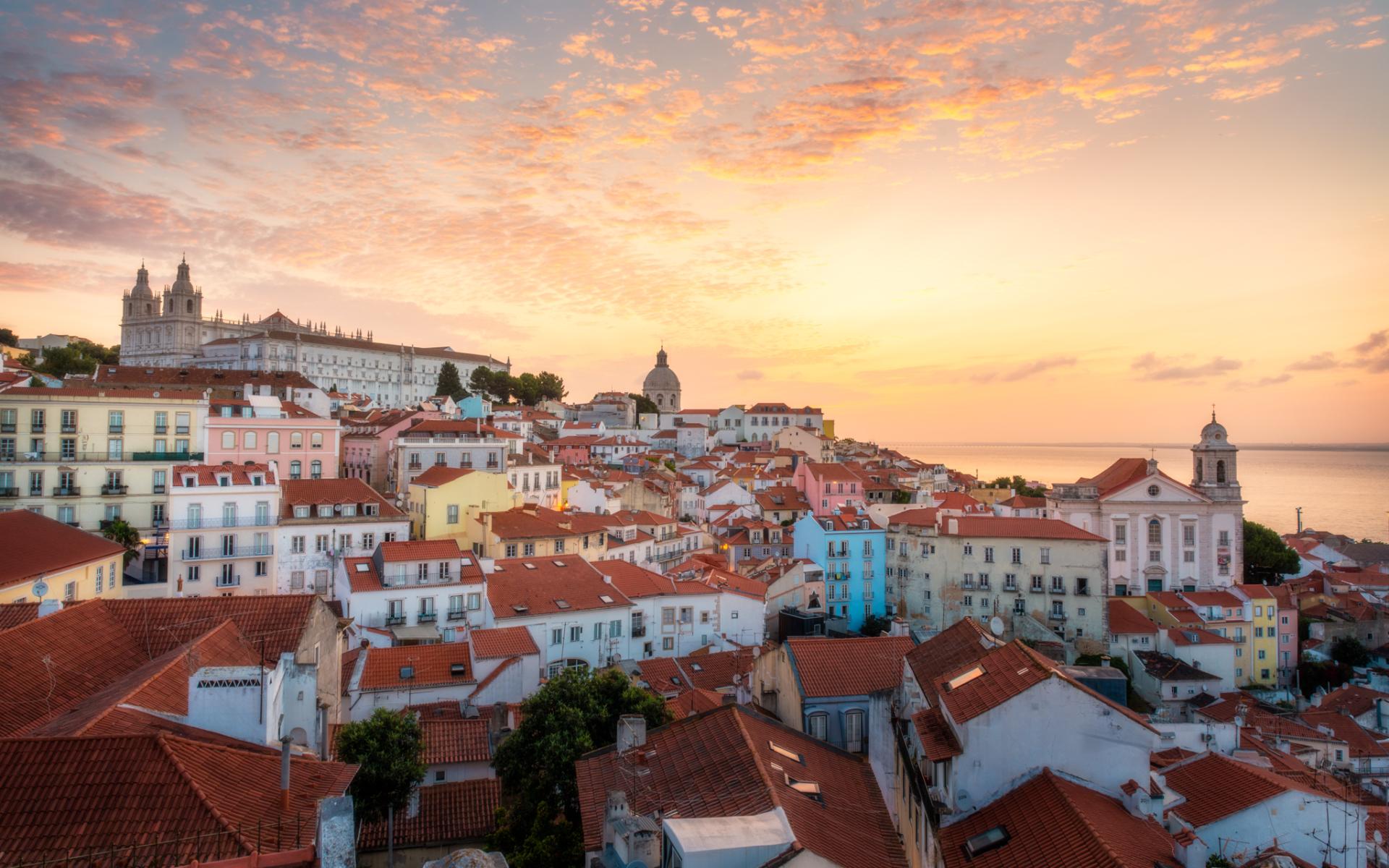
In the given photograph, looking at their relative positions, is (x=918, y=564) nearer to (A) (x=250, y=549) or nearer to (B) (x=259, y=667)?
(A) (x=250, y=549)

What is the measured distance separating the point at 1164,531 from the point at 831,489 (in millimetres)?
22777

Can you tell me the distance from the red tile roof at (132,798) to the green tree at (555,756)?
17.6ft

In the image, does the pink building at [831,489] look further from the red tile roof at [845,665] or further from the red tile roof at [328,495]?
the red tile roof at [845,665]

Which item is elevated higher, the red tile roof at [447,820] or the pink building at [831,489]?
the pink building at [831,489]

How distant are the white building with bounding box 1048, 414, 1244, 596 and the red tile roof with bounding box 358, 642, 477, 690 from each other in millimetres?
41946

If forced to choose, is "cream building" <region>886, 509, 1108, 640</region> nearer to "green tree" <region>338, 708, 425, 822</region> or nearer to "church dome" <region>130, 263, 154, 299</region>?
"green tree" <region>338, 708, 425, 822</region>

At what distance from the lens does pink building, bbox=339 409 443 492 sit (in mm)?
52656

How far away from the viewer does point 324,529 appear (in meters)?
34.8

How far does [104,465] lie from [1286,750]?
160 ft

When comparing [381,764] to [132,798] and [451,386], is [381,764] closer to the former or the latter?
[132,798]

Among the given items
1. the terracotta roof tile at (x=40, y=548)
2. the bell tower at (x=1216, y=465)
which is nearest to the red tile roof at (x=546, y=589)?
the terracotta roof tile at (x=40, y=548)

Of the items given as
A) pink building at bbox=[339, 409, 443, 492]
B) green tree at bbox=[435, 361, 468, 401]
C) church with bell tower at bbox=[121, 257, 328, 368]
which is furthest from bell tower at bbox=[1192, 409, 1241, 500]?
church with bell tower at bbox=[121, 257, 328, 368]

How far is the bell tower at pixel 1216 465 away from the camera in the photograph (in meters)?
53.5

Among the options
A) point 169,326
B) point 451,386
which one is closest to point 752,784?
point 451,386
